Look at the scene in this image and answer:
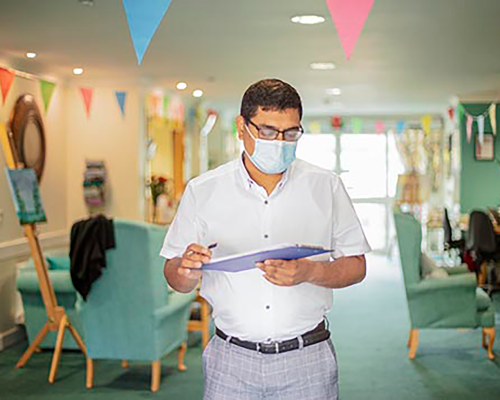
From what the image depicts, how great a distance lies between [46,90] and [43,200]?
103 centimetres

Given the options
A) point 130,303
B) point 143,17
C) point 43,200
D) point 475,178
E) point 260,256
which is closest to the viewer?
point 260,256

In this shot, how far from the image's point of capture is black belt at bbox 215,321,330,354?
2033mm

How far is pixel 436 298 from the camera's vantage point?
551cm

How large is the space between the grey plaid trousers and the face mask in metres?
0.48

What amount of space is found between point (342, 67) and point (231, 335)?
5186 mm

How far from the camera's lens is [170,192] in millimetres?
9477

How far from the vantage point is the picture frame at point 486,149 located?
953 centimetres

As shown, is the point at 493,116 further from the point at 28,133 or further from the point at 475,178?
the point at 28,133

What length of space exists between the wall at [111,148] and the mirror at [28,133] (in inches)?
32.9

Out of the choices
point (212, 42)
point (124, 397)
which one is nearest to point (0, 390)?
point (124, 397)

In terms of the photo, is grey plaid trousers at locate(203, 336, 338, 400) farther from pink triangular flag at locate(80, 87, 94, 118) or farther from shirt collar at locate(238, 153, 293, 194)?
pink triangular flag at locate(80, 87, 94, 118)

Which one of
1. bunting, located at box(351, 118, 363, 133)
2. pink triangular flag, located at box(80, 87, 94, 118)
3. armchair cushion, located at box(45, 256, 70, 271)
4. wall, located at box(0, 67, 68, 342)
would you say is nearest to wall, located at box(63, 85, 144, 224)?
wall, located at box(0, 67, 68, 342)

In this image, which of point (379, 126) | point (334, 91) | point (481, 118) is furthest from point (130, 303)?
point (379, 126)

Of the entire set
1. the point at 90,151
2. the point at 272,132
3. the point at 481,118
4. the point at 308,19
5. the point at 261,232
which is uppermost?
the point at 308,19
